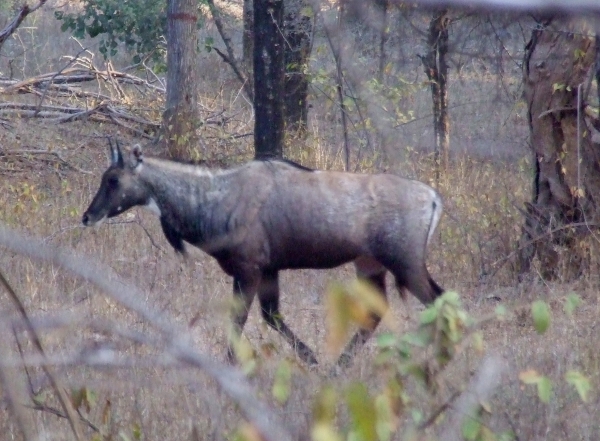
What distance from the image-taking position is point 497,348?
238 inches

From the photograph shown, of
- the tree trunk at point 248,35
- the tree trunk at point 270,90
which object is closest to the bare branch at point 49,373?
the tree trunk at point 270,90

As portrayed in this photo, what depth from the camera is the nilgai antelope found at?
21.8 ft

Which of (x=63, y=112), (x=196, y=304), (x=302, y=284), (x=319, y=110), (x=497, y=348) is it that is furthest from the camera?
(x=319, y=110)

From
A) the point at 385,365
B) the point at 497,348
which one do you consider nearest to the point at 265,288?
the point at 497,348

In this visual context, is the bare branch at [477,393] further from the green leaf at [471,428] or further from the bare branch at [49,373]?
the bare branch at [49,373]

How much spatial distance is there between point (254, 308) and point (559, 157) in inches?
109

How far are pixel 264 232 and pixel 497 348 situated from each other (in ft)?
5.90

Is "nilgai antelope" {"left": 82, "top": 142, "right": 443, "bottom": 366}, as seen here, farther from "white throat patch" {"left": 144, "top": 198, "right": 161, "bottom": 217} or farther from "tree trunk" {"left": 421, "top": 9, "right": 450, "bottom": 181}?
"tree trunk" {"left": 421, "top": 9, "right": 450, "bottom": 181}

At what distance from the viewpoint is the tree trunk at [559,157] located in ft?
25.3

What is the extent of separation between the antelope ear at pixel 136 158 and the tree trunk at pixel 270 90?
3.46m

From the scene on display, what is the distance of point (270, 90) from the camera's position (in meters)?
10.9

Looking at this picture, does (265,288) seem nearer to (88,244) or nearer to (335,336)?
(88,244)

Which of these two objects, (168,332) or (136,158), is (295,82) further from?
(168,332)

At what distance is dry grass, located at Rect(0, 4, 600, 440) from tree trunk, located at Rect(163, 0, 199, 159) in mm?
596
